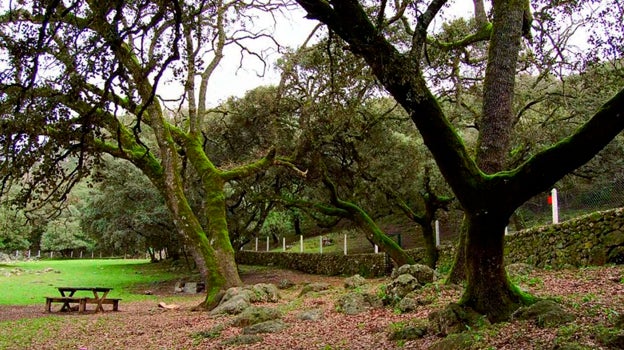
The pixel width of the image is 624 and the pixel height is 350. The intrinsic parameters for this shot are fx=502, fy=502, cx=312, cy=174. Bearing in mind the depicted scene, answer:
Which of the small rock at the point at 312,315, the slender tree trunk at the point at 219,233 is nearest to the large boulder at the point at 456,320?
the small rock at the point at 312,315

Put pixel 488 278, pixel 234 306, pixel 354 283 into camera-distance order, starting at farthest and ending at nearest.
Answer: pixel 354 283 → pixel 234 306 → pixel 488 278

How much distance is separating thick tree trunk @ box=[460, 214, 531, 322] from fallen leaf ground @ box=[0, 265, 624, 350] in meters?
0.36

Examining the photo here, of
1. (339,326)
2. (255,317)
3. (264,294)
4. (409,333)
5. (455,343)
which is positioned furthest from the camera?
(264,294)

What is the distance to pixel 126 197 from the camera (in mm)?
22562

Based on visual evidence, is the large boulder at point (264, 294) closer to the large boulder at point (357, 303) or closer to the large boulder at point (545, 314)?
the large boulder at point (357, 303)

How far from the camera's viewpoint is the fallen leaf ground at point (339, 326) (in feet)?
16.8

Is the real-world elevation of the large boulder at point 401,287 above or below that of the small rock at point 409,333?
above

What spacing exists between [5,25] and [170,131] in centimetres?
514

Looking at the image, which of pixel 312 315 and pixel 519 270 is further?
pixel 519 270

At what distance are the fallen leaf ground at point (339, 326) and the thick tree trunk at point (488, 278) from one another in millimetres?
363

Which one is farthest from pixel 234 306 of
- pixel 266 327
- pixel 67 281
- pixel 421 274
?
pixel 67 281

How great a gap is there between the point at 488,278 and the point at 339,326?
2.73 meters

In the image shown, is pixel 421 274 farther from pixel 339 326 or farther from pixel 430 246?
pixel 430 246

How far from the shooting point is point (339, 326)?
7.84 meters
